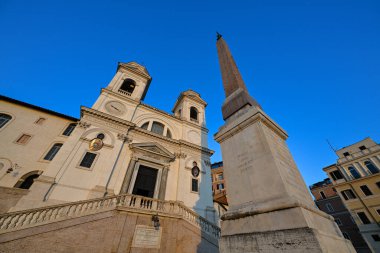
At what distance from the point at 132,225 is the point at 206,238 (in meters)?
4.34

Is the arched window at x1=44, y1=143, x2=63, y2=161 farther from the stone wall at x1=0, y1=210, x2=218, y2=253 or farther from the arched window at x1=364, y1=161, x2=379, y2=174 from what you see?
the arched window at x1=364, y1=161, x2=379, y2=174

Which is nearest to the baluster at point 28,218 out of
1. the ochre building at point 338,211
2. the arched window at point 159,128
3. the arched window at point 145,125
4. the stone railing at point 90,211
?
the stone railing at point 90,211

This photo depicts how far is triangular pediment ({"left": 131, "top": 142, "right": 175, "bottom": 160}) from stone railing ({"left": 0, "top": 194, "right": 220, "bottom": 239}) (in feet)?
16.1

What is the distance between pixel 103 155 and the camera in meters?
12.8

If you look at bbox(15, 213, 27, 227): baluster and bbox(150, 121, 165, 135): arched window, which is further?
bbox(150, 121, 165, 135): arched window

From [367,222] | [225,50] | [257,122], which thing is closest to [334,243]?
[257,122]

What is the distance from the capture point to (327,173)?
89.2 feet

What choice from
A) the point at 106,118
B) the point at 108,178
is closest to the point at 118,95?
the point at 106,118

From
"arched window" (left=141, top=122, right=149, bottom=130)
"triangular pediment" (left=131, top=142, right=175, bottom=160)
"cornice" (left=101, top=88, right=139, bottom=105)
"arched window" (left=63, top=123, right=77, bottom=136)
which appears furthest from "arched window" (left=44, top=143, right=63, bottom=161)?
"arched window" (left=141, top=122, right=149, bottom=130)

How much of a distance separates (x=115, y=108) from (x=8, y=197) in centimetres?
964

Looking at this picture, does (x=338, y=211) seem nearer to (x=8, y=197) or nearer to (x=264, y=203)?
(x=264, y=203)

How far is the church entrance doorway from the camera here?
13.4 m

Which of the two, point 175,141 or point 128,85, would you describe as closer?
point 175,141

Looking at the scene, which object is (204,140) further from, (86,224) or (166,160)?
(86,224)
